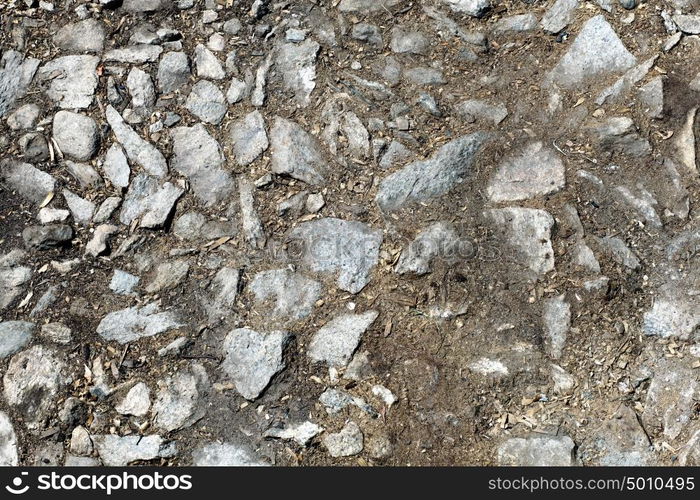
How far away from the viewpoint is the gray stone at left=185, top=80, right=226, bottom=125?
4895 mm

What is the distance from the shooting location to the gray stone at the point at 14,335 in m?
4.22

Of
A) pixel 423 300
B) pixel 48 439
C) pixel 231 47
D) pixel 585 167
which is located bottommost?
pixel 48 439

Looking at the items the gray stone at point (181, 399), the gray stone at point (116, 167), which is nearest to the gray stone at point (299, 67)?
the gray stone at point (116, 167)

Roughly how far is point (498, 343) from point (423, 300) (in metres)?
0.44

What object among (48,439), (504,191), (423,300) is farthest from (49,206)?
(504,191)

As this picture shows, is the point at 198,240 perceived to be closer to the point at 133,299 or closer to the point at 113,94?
the point at 133,299

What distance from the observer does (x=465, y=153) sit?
14.7 ft

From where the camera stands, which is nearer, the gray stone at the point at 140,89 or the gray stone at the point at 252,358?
the gray stone at the point at 252,358

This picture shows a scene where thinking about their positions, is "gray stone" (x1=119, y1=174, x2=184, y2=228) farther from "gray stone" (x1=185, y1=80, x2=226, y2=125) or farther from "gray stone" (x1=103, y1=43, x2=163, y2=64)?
"gray stone" (x1=103, y1=43, x2=163, y2=64)

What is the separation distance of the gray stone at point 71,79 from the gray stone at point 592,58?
2.90 m

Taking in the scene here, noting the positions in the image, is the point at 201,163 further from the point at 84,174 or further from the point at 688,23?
the point at 688,23

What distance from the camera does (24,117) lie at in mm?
5020

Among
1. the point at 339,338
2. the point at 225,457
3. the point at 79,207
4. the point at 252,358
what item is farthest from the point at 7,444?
the point at 339,338

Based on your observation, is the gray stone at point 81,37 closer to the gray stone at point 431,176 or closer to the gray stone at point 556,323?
the gray stone at point 431,176
